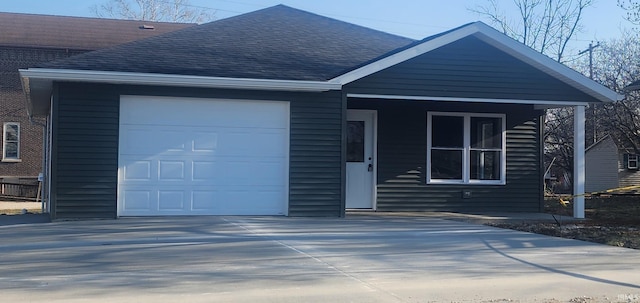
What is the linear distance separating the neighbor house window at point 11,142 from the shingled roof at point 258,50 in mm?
20856

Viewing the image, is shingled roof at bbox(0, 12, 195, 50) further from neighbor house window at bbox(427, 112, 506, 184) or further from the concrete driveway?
the concrete driveway

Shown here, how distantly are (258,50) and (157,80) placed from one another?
10.3ft

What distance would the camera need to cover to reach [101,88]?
38.8ft

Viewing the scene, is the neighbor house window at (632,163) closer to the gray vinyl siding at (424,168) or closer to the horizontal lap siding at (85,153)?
the gray vinyl siding at (424,168)

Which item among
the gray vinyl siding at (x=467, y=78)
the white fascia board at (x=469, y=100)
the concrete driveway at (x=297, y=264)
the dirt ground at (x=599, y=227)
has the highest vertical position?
the gray vinyl siding at (x=467, y=78)

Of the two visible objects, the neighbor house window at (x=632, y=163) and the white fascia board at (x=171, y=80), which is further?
the neighbor house window at (x=632, y=163)

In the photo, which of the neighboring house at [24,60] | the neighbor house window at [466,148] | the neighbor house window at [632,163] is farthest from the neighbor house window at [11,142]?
the neighbor house window at [632,163]

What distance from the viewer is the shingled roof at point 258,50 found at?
12.2m

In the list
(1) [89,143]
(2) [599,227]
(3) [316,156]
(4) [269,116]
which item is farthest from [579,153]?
(1) [89,143]

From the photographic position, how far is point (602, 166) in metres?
41.5

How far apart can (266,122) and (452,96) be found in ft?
12.5

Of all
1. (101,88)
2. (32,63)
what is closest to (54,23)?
(32,63)

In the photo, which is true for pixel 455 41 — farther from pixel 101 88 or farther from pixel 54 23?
pixel 54 23

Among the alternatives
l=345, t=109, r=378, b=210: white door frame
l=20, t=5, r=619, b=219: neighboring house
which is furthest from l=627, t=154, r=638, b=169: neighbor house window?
l=345, t=109, r=378, b=210: white door frame
